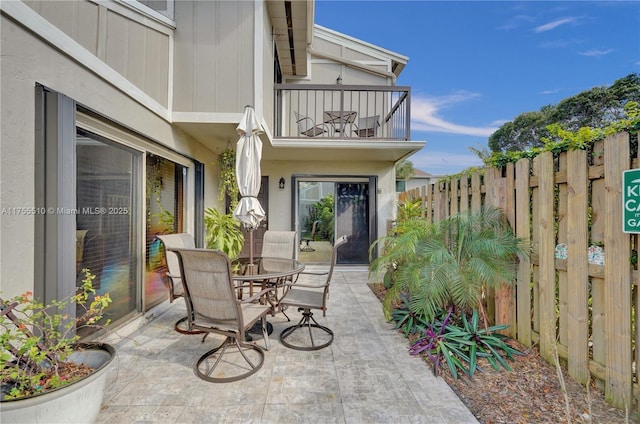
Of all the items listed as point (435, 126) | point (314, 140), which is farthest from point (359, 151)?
point (435, 126)

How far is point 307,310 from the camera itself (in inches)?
125

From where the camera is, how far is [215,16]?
4293 mm

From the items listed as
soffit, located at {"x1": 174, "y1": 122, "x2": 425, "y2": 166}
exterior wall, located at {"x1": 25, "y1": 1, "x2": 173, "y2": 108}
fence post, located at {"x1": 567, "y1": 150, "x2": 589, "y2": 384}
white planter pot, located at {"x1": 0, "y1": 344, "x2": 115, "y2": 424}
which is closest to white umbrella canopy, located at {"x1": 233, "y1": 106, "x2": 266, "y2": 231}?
soffit, located at {"x1": 174, "y1": 122, "x2": 425, "y2": 166}

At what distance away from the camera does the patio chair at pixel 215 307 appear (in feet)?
7.50

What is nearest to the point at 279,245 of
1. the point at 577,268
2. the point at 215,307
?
the point at 215,307

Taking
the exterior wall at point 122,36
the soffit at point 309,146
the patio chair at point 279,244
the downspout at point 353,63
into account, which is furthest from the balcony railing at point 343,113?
the patio chair at point 279,244

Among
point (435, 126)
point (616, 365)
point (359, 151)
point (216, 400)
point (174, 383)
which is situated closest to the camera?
point (616, 365)

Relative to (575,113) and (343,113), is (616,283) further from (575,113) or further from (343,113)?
(575,113)

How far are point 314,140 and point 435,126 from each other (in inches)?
731

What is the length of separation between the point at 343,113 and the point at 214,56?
2.91 metres

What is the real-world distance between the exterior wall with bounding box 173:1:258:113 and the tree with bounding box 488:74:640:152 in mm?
14316

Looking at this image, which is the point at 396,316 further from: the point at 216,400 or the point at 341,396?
the point at 216,400

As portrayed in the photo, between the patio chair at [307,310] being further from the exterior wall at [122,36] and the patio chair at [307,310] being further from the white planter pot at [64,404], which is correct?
the exterior wall at [122,36]

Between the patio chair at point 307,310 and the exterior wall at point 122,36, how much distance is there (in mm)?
3190
